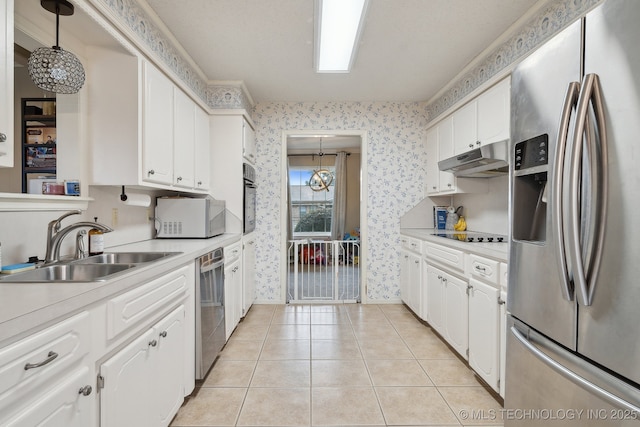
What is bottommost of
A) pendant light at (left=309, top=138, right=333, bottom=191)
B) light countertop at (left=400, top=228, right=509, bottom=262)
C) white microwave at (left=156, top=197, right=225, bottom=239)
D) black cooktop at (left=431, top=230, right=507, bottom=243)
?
light countertop at (left=400, top=228, right=509, bottom=262)

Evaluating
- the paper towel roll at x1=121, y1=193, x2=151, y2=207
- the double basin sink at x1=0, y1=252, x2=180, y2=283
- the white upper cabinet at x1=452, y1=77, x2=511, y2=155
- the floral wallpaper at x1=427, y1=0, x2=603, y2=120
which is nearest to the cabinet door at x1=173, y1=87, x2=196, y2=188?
the paper towel roll at x1=121, y1=193, x2=151, y2=207

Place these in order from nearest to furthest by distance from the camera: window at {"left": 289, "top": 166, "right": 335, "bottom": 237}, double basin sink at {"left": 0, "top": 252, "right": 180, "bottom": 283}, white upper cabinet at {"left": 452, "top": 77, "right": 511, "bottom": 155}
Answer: double basin sink at {"left": 0, "top": 252, "right": 180, "bottom": 283}, white upper cabinet at {"left": 452, "top": 77, "right": 511, "bottom": 155}, window at {"left": 289, "top": 166, "right": 335, "bottom": 237}

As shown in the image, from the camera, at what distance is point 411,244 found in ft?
11.4

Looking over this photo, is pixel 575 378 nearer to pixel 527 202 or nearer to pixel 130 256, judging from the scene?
pixel 527 202

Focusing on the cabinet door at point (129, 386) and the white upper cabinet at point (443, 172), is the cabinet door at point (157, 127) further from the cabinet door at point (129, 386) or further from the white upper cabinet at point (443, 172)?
Result: the white upper cabinet at point (443, 172)

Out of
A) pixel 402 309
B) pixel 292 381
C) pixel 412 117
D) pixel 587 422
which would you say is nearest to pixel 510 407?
pixel 587 422

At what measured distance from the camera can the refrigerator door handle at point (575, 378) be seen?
79 cm

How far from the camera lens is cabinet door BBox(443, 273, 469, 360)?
2.28 meters

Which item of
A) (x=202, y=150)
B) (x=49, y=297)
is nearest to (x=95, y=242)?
(x=49, y=297)

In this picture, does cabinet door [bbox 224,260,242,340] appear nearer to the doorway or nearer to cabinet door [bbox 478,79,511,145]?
cabinet door [bbox 478,79,511,145]

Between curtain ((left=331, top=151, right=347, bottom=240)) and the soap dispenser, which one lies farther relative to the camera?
curtain ((left=331, top=151, right=347, bottom=240))

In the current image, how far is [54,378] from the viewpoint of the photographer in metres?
0.88

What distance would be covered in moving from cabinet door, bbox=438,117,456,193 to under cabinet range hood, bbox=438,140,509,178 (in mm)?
160

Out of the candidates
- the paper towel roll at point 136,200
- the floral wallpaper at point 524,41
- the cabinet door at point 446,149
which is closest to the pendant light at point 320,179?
the cabinet door at point 446,149
